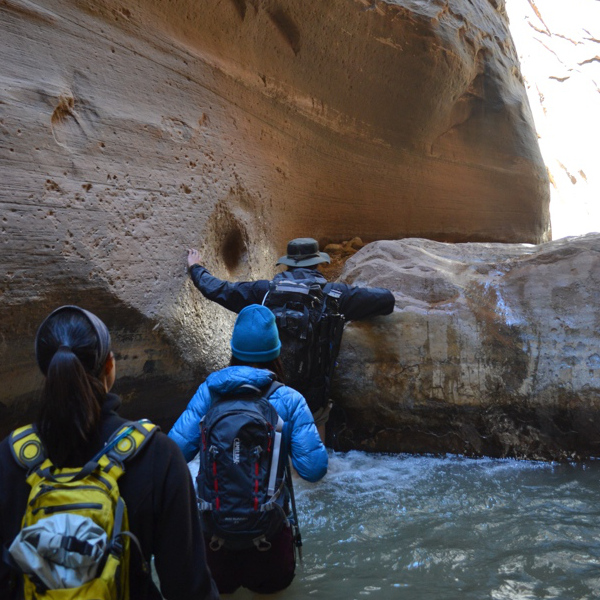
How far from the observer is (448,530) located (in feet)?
10.4

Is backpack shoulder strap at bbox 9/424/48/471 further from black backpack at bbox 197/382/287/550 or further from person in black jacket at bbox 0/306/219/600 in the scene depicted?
black backpack at bbox 197/382/287/550

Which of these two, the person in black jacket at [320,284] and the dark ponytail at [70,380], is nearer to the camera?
the dark ponytail at [70,380]

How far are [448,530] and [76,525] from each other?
234 cm

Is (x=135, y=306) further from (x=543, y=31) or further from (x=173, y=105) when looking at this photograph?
(x=543, y=31)

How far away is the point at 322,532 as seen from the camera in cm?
318

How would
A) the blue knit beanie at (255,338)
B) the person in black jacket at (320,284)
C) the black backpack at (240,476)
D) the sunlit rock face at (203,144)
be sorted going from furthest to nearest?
the person in black jacket at (320,284), the sunlit rock face at (203,144), the blue knit beanie at (255,338), the black backpack at (240,476)

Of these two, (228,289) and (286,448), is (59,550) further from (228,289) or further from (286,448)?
(228,289)

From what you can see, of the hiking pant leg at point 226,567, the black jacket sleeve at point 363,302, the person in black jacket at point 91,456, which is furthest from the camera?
the black jacket sleeve at point 363,302

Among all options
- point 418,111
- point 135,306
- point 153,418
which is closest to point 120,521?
point 135,306

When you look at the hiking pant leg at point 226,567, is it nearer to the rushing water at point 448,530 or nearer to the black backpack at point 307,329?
the rushing water at point 448,530

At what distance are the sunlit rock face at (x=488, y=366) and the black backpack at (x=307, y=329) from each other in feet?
1.64

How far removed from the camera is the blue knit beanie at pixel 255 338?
226 centimetres

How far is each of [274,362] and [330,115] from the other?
15.0ft

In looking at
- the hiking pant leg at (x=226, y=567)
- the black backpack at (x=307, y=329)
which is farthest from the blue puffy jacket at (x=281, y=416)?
the black backpack at (x=307, y=329)
